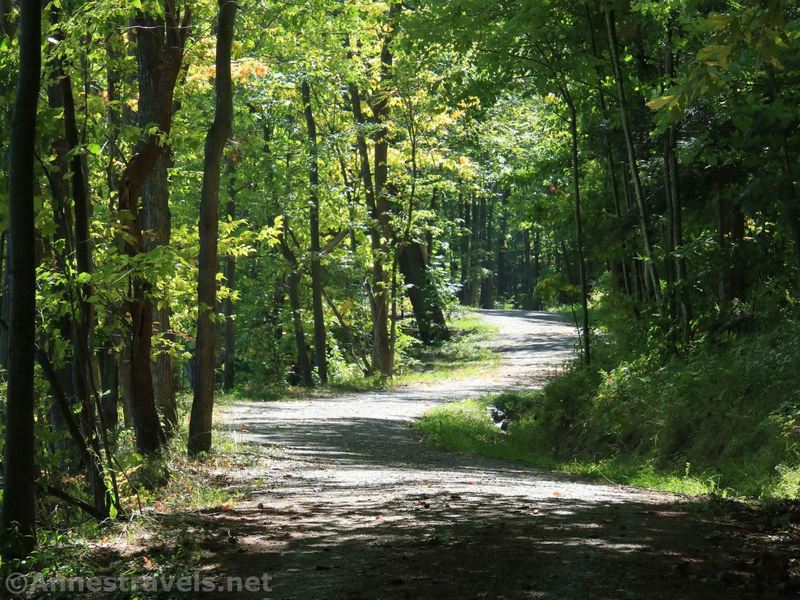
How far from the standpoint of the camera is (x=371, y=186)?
30047 mm

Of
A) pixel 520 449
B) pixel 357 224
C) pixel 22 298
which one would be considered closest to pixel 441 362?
pixel 357 224

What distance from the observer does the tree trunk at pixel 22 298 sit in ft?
21.6

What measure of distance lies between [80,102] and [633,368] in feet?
32.0

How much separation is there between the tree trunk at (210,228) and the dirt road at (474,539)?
1162 millimetres

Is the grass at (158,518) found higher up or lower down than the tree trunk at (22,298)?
lower down

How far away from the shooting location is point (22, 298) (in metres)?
6.69

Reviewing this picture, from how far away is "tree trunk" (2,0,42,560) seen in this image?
658 centimetres

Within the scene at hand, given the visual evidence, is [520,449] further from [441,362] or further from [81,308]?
[441,362]

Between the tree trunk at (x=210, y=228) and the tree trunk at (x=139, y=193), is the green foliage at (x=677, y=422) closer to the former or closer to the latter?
the tree trunk at (x=210, y=228)

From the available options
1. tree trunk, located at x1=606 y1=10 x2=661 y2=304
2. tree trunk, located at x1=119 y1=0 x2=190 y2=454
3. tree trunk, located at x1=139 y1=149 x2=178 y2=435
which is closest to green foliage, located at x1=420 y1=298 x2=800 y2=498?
tree trunk, located at x1=606 y1=10 x2=661 y2=304

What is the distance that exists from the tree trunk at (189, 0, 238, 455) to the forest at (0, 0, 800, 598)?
0.04 m

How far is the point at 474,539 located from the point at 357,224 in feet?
71.1

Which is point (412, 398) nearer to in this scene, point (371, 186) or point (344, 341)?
point (371, 186)

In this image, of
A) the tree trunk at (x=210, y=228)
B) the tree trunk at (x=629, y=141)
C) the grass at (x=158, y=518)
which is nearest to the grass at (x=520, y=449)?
the tree trunk at (x=629, y=141)
